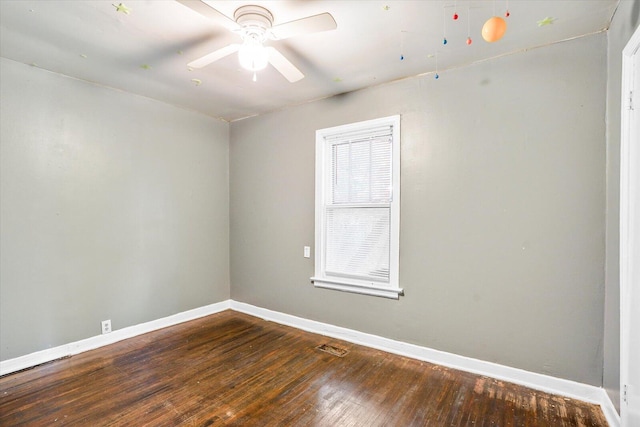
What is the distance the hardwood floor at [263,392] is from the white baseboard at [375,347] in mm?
77

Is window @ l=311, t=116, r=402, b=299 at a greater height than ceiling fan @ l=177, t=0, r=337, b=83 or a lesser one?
lesser

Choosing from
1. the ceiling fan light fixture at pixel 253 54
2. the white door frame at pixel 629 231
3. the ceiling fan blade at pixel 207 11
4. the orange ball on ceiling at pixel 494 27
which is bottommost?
the white door frame at pixel 629 231

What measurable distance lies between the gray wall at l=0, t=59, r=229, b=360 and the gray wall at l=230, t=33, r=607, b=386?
1.77m

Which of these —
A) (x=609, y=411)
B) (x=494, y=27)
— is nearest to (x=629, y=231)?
(x=609, y=411)

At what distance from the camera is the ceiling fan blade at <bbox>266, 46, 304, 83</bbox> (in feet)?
6.37

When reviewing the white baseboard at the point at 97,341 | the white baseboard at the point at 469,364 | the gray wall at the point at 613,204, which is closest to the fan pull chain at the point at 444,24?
the gray wall at the point at 613,204

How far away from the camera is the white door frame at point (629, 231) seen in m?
1.59

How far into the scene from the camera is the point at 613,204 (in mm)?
1937

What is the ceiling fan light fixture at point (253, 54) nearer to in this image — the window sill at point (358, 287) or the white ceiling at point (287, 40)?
the white ceiling at point (287, 40)

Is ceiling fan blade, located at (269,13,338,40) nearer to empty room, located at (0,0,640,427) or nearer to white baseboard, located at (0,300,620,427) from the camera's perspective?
empty room, located at (0,0,640,427)

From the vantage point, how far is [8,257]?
8.21 ft

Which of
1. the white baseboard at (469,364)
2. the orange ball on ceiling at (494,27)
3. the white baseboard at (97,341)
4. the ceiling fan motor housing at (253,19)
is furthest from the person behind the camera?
the white baseboard at (97,341)

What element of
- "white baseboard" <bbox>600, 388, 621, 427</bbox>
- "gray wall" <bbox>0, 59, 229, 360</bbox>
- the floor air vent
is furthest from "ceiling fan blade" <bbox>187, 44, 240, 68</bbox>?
"white baseboard" <bbox>600, 388, 621, 427</bbox>

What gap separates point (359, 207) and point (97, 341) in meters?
2.89
